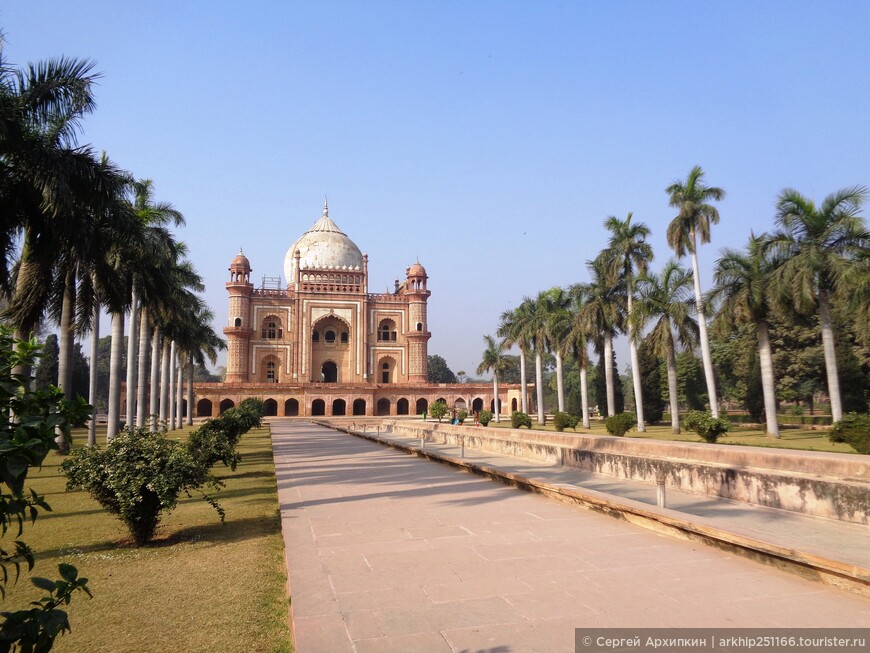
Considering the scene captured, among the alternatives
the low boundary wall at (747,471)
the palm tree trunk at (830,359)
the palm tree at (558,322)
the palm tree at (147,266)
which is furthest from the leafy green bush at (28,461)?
the palm tree at (558,322)

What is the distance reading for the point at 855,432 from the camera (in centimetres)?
1362

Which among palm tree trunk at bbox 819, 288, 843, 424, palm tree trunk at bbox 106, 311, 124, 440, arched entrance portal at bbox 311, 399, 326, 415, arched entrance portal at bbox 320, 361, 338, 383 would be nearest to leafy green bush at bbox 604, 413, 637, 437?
palm tree trunk at bbox 819, 288, 843, 424

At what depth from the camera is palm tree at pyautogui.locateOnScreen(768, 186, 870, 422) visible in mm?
18688

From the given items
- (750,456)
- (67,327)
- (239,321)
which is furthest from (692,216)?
(239,321)

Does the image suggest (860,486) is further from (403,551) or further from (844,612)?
(403,551)

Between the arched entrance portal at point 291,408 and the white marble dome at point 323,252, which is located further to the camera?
the white marble dome at point 323,252

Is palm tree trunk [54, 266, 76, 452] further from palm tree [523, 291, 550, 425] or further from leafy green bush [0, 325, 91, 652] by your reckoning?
palm tree [523, 291, 550, 425]

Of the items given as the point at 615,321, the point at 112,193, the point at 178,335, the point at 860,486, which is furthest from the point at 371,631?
the point at 615,321

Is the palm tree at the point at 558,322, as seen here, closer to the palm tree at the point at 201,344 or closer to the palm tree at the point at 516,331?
the palm tree at the point at 516,331

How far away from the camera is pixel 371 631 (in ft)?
11.0

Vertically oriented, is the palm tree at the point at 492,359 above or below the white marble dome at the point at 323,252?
below

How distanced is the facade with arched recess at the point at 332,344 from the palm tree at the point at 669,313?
2754cm

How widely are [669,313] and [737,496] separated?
1900 cm

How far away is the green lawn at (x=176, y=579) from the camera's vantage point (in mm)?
3797
